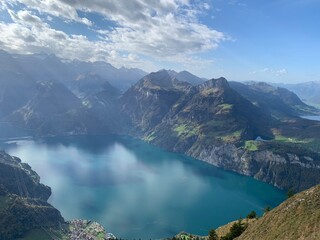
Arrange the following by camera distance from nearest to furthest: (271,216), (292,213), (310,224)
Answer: (310,224), (292,213), (271,216)

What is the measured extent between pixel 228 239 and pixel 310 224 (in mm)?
38875

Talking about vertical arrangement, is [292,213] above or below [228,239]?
above

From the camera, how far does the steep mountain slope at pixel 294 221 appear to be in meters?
68.3

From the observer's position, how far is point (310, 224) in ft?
225

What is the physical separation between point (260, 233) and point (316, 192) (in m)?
15.5

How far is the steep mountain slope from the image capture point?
68312mm

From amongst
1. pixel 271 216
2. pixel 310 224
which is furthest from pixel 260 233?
pixel 310 224

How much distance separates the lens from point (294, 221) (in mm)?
73188

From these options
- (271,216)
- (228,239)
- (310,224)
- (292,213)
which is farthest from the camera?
(228,239)

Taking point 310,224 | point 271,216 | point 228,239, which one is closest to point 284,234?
point 310,224

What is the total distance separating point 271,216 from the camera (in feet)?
274

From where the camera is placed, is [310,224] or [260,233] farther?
[260,233]

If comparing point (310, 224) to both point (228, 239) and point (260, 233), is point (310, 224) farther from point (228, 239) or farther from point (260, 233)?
point (228, 239)

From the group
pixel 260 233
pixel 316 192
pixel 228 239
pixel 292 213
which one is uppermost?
pixel 316 192
